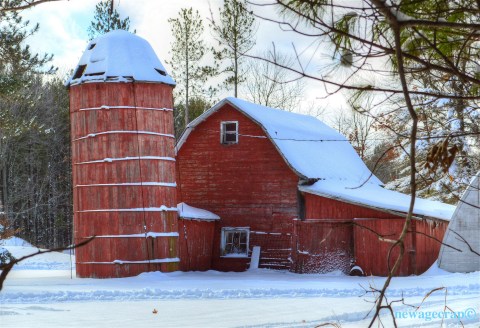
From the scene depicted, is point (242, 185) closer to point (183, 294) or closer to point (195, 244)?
point (195, 244)

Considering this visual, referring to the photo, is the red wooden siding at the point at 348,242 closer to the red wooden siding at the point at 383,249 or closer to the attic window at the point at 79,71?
the red wooden siding at the point at 383,249

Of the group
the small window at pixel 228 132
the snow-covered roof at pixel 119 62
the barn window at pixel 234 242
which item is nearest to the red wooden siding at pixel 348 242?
the barn window at pixel 234 242

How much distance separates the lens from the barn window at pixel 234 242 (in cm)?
2469

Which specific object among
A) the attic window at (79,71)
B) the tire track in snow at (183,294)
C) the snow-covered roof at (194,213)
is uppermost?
the attic window at (79,71)

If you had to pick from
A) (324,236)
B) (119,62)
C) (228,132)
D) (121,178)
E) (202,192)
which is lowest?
(324,236)

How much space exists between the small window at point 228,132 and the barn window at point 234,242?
9.18 feet

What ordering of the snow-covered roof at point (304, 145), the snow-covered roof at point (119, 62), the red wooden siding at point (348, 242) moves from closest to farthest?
the snow-covered roof at point (119, 62), the red wooden siding at point (348, 242), the snow-covered roof at point (304, 145)

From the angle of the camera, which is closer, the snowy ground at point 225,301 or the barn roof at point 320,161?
the snowy ground at point 225,301

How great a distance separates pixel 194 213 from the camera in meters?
23.6

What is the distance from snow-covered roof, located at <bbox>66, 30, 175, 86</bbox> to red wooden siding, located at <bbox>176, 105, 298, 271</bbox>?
11.3 feet

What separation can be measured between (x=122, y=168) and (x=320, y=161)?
7.76 meters

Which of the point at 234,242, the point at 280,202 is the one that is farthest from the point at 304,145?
the point at 234,242

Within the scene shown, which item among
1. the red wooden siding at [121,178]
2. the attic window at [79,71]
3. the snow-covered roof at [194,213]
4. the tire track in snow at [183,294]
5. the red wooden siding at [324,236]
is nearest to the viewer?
the tire track in snow at [183,294]

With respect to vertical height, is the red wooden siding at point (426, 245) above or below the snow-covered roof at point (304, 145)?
below
